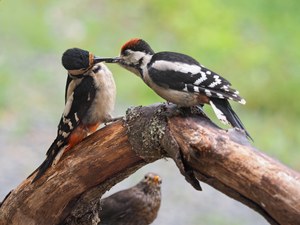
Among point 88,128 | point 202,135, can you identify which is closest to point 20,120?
point 88,128

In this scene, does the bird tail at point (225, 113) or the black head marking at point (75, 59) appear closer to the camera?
the bird tail at point (225, 113)

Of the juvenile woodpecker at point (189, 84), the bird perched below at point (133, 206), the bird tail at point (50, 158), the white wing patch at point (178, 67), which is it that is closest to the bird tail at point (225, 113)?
the juvenile woodpecker at point (189, 84)

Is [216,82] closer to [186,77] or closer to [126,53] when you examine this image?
[186,77]

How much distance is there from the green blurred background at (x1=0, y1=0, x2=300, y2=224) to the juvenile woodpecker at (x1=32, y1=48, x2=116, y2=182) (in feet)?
7.52

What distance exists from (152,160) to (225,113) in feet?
1.28

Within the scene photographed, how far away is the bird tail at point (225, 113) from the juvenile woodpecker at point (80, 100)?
22.1 inches

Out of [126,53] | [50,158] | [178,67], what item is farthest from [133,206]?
[178,67]

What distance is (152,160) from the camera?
11.1 ft

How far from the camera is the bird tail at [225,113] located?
3.14 m

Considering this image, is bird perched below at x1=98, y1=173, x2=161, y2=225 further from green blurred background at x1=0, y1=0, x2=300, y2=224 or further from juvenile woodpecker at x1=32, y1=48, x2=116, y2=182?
green blurred background at x1=0, y1=0, x2=300, y2=224

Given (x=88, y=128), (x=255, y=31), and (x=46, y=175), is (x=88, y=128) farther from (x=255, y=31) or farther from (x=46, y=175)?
(x=255, y=31)

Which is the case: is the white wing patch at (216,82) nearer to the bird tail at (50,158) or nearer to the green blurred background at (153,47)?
the bird tail at (50,158)

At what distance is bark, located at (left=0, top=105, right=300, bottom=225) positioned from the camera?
2834mm

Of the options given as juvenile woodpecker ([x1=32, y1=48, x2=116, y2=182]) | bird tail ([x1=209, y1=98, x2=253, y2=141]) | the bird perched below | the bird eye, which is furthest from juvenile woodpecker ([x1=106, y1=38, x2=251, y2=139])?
the bird perched below
